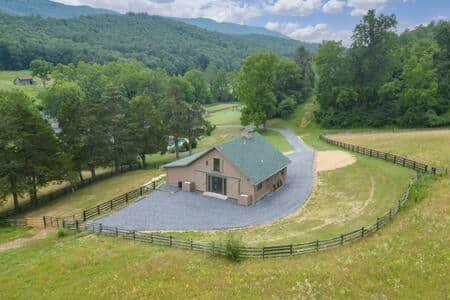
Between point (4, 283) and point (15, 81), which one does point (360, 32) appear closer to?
point (4, 283)

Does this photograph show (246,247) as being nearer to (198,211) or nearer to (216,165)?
(198,211)

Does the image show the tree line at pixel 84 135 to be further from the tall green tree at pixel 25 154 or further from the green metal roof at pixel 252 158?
the green metal roof at pixel 252 158

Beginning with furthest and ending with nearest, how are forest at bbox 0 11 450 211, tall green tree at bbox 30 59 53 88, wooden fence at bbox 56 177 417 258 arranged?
tall green tree at bbox 30 59 53 88
forest at bbox 0 11 450 211
wooden fence at bbox 56 177 417 258

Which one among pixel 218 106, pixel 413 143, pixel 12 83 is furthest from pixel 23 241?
pixel 12 83

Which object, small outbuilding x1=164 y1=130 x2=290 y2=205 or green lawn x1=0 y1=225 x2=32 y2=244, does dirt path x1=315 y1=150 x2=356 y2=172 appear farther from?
green lawn x1=0 y1=225 x2=32 y2=244

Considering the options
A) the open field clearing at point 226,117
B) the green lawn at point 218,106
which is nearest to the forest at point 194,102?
the green lawn at point 218,106

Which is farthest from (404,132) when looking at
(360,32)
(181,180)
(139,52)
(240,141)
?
(139,52)

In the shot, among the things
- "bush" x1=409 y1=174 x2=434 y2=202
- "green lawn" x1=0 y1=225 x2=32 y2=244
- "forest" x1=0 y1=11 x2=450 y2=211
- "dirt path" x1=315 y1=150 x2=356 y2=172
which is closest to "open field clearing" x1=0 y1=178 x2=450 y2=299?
"green lawn" x1=0 y1=225 x2=32 y2=244
